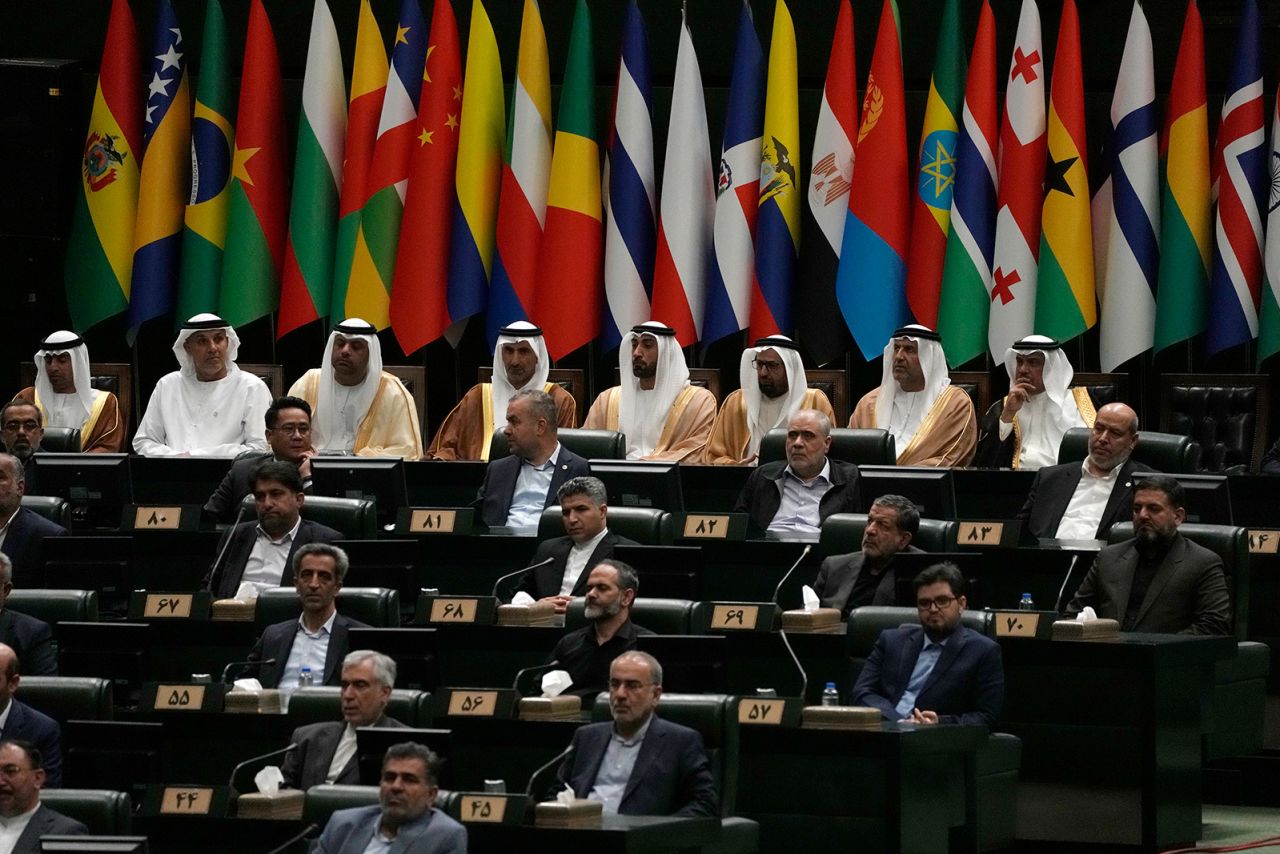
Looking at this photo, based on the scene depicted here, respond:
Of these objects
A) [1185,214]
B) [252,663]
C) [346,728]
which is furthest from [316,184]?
[346,728]

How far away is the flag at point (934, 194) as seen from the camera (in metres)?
11.1

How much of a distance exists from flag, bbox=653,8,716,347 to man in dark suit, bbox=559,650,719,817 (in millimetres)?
5114

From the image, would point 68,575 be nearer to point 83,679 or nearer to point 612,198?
point 83,679

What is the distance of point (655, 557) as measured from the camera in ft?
24.3

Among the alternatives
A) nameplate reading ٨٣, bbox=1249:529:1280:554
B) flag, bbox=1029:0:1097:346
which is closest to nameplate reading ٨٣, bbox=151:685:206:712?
nameplate reading ٨٣, bbox=1249:529:1280:554

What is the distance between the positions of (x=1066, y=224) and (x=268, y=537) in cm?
459

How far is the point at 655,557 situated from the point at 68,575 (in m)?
2.09

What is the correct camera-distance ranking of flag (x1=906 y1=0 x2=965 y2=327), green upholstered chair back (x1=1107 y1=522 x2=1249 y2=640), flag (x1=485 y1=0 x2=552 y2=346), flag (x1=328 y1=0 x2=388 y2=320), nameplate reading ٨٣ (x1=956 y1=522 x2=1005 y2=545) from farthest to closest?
flag (x1=328 y1=0 x2=388 y2=320) → flag (x1=485 y1=0 x2=552 y2=346) → flag (x1=906 y1=0 x2=965 y2=327) → nameplate reading ٨٣ (x1=956 y1=522 x2=1005 y2=545) → green upholstered chair back (x1=1107 y1=522 x2=1249 y2=640)

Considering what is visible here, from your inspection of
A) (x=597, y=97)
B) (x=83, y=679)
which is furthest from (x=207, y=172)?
(x=83, y=679)

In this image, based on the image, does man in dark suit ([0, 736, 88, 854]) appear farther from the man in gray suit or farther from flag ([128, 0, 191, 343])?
flag ([128, 0, 191, 343])

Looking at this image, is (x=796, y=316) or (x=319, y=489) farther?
(x=796, y=316)

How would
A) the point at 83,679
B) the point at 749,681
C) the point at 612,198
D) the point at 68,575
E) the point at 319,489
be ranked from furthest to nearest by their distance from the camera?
the point at 612,198
the point at 319,489
the point at 68,575
the point at 749,681
the point at 83,679

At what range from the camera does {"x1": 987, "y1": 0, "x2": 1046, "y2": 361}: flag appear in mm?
10883

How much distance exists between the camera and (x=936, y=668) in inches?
267
